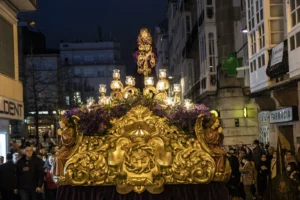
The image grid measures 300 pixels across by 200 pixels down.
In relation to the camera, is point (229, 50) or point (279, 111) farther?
point (229, 50)

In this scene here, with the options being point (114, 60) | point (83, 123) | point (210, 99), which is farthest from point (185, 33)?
point (114, 60)

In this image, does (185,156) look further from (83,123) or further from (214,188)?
(83,123)

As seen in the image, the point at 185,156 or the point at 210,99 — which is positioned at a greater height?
the point at 210,99

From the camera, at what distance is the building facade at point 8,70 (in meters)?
23.7

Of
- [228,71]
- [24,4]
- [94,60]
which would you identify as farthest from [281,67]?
[94,60]

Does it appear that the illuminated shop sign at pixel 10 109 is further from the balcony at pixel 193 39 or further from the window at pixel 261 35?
the balcony at pixel 193 39

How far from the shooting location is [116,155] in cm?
788

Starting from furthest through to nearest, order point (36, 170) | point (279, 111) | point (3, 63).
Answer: point (3, 63) → point (279, 111) → point (36, 170)

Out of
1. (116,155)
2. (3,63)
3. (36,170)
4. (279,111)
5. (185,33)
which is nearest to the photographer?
(116,155)

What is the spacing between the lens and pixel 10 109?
81.5ft

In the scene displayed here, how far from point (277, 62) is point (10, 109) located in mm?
10747

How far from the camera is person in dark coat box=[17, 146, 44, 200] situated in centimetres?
1276

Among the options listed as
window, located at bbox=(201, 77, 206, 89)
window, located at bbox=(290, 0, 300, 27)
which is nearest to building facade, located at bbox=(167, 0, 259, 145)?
window, located at bbox=(201, 77, 206, 89)

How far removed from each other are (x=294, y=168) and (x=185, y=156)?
242 inches
